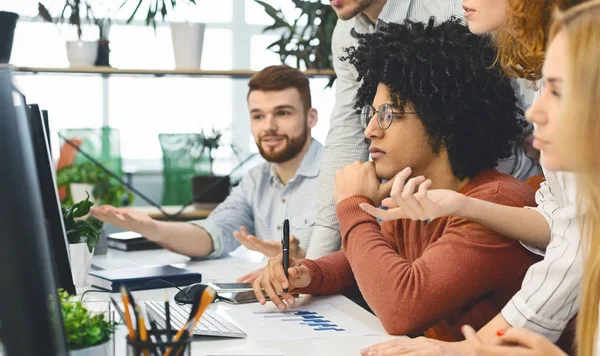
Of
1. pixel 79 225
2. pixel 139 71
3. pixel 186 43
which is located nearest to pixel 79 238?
pixel 79 225

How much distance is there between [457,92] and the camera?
1.66 m

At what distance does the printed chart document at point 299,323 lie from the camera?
1.42 m

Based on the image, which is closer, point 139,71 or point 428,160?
point 428,160

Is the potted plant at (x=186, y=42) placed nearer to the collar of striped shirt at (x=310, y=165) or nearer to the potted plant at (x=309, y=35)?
the potted plant at (x=309, y=35)

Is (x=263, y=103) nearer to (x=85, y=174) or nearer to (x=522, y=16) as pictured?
(x=85, y=174)

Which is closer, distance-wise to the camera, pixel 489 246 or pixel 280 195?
pixel 489 246

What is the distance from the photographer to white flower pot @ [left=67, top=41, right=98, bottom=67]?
372cm

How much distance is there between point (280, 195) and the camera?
116 inches

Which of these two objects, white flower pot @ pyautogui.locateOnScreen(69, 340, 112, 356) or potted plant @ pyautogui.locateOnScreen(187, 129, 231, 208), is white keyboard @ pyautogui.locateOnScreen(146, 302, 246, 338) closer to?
white flower pot @ pyautogui.locateOnScreen(69, 340, 112, 356)

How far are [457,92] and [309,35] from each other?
2.28 m

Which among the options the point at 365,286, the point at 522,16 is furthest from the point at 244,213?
the point at 522,16

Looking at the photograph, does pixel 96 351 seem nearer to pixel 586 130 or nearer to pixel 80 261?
pixel 586 130

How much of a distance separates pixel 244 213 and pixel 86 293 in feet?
3.63

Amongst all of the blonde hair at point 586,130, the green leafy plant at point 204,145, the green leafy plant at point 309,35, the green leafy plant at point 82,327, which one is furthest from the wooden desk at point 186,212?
the blonde hair at point 586,130
